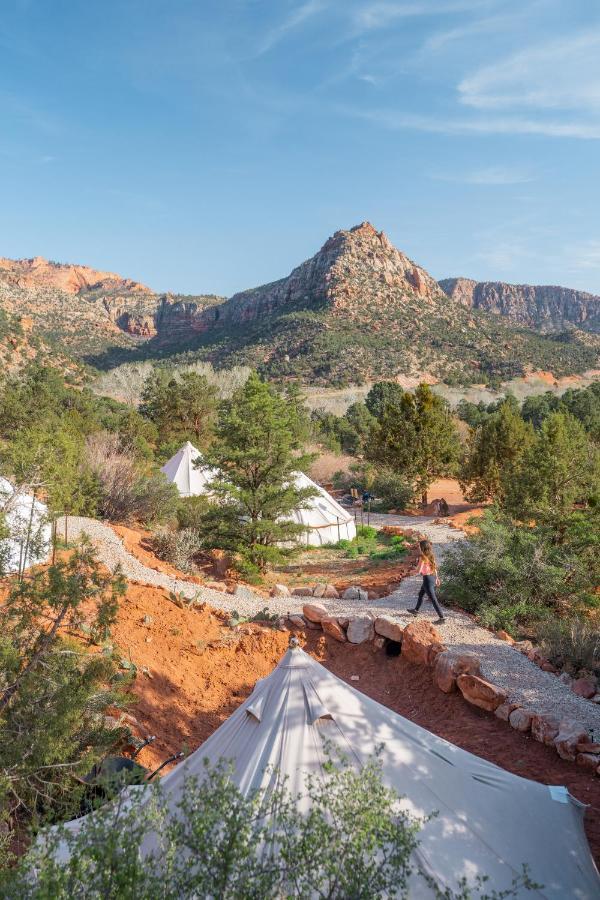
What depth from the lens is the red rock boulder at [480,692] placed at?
6105 mm

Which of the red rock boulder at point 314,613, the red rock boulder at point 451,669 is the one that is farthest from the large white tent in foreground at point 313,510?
the red rock boulder at point 451,669

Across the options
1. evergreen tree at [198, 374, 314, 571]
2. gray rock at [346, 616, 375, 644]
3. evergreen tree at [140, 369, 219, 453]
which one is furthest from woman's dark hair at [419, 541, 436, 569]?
evergreen tree at [140, 369, 219, 453]

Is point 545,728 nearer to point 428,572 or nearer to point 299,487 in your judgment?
point 428,572

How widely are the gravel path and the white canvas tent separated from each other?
1.94 meters

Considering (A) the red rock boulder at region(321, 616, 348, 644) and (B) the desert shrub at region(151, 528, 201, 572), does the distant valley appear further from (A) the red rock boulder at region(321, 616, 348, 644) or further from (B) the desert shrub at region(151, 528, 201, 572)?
(A) the red rock boulder at region(321, 616, 348, 644)

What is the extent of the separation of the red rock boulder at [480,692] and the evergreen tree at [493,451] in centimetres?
1498

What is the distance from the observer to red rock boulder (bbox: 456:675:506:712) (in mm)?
6105

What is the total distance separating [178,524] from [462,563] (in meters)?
7.74

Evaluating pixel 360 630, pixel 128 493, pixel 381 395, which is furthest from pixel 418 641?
pixel 381 395

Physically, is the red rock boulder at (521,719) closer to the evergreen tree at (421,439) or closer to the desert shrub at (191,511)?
the desert shrub at (191,511)

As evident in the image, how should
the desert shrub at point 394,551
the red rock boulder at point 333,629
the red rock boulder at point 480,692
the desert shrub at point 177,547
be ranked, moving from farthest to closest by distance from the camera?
the desert shrub at point 394,551
the desert shrub at point 177,547
the red rock boulder at point 333,629
the red rock boulder at point 480,692

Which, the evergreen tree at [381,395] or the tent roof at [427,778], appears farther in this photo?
the evergreen tree at [381,395]

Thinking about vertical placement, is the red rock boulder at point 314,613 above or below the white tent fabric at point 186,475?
below

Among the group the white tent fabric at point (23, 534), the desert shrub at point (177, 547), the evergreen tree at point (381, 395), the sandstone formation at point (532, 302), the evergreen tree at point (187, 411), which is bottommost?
the desert shrub at point (177, 547)
